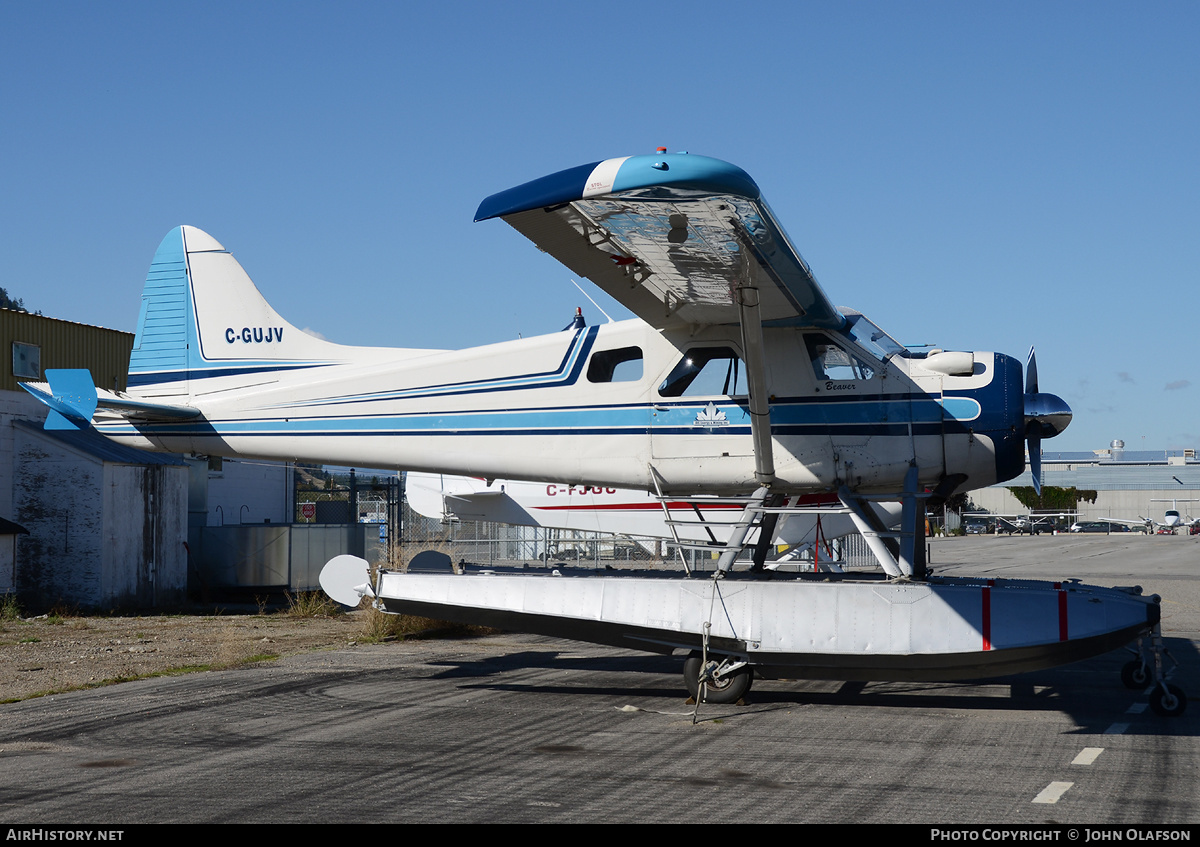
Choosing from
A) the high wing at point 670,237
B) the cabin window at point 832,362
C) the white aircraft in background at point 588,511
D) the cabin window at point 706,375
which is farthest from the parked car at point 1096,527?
the high wing at point 670,237

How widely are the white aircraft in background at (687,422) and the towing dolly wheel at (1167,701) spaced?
0.08ft

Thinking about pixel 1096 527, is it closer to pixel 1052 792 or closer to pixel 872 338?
pixel 872 338

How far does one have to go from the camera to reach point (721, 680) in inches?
334

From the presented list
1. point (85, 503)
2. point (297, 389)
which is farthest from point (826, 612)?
point (85, 503)

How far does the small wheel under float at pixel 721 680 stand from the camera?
8.42 metres

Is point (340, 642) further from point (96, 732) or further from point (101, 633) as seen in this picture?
point (96, 732)

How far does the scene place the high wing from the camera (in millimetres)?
5648

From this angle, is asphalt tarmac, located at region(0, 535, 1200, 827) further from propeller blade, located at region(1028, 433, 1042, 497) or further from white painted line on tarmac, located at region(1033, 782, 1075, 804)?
propeller blade, located at region(1028, 433, 1042, 497)

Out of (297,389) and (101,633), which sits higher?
(297,389)

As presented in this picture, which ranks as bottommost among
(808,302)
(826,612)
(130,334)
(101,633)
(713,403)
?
(101,633)

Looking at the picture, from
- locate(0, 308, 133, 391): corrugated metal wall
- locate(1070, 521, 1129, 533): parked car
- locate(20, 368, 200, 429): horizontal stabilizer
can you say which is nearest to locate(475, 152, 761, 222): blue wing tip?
locate(20, 368, 200, 429): horizontal stabilizer

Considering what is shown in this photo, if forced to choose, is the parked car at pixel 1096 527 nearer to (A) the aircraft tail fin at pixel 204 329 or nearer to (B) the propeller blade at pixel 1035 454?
(B) the propeller blade at pixel 1035 454

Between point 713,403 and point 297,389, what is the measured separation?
4.39 metres

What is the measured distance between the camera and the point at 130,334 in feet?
77.9
